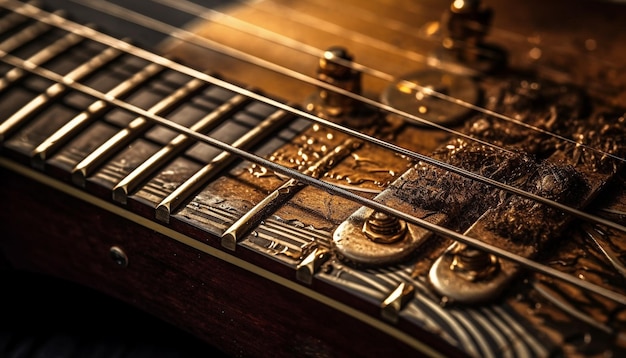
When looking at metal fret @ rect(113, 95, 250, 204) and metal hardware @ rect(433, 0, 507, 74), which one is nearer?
metal fret @ rect(113, 95, 250, 204)

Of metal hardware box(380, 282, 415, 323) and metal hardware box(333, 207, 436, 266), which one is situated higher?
metal hardware box(333, 207, 436, 266)

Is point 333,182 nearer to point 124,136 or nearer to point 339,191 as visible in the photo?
point 339,191

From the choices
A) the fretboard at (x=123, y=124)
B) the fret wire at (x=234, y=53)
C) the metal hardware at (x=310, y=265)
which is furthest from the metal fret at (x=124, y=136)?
the metal hardware at (x=310, y=265)

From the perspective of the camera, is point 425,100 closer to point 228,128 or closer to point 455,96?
point 455,96

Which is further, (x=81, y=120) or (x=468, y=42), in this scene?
(x=468, y=42)

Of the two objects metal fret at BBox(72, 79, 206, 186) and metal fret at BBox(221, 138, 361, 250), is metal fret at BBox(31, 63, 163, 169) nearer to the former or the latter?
metal fret at BBox(72, 79, 206, 186)

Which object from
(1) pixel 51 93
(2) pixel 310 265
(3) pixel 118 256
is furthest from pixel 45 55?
(2) pixel 310 265

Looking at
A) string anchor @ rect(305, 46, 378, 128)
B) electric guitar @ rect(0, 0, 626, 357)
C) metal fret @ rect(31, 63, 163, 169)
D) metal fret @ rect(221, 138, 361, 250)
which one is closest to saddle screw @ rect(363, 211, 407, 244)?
electric guitar @ rect(0, 0, 626, 357)
